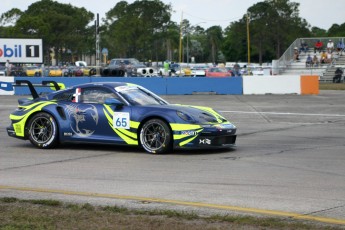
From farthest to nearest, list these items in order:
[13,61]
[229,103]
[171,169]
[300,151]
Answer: [13,61]
[229,103]
[300,151]
[171,169]

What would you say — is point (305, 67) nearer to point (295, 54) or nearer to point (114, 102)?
point (295, 54)

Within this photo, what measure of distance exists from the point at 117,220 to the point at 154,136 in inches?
221

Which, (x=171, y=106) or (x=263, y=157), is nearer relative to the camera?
(x=263, y=157)

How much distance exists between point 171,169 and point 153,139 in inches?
77.2

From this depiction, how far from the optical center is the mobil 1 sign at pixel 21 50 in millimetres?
39844

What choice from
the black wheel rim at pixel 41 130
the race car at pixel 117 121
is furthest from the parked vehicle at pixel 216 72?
the black wheel rim at pixel 41 130

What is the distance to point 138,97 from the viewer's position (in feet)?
41.3

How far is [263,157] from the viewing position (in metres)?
11.4

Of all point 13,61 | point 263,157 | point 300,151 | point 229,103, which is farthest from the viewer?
point 13,61

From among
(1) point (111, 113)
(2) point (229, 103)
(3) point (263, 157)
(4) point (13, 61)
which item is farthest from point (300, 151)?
(4) point (13, 61)

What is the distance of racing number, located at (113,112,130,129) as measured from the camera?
1222 centimetres

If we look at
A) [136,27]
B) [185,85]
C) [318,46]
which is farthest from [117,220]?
[136,27]

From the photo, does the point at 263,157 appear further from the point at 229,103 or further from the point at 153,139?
the point at 229,103

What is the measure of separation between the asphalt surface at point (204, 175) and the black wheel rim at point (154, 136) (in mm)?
202
